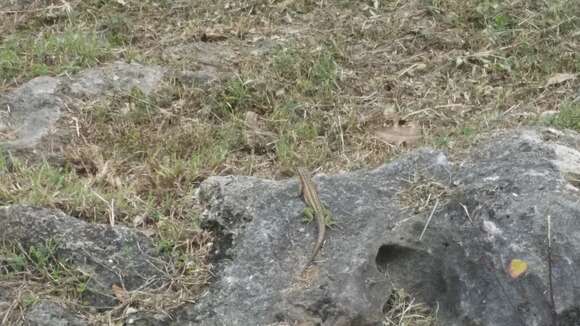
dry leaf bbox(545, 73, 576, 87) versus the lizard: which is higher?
the lizard

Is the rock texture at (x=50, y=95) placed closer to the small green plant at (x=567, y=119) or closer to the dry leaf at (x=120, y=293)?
the dry leaf at (x=120, y=293)

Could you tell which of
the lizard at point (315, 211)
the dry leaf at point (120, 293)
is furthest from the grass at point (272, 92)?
the lizard at point (315, 211)

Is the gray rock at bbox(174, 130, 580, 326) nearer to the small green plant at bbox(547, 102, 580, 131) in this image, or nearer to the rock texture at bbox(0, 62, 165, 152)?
the small green plant at bbox(547, 102, 580, 131)

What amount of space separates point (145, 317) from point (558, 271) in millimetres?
1548

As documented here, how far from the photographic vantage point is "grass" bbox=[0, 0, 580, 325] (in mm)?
3811

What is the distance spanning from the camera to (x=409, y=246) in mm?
3209

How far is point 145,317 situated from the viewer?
3.10 metres

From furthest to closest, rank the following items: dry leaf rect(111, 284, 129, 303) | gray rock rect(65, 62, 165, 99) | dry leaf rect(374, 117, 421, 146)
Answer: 1. gray rock rect(65, 62, 165, 99)
2. dry leaf rect(374, 117, 421, 146)
3. dry leaf rect(111, 284, 129, 303)

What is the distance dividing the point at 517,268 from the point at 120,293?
4.97 ft

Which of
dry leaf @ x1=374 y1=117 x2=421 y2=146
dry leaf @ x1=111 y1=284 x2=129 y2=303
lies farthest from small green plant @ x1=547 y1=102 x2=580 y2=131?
dry leaf @ x1=111 y1=284 x2=129 y2=303

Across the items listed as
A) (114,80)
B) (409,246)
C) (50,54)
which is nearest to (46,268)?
(409,246)

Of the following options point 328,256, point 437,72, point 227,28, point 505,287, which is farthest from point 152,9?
point 505,287

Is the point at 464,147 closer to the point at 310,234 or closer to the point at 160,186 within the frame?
the point at 310,234

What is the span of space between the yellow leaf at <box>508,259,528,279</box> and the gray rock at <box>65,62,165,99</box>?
8.48 ft
